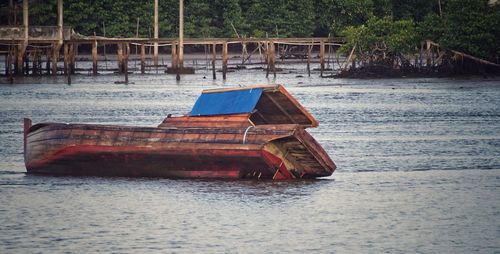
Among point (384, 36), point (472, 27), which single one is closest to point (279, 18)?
point (384, 36)

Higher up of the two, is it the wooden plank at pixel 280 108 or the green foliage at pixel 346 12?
the green foliage at pixel 346 12

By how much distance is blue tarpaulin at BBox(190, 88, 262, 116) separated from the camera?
108 feet

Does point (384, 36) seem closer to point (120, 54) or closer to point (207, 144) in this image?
point (120, 54)

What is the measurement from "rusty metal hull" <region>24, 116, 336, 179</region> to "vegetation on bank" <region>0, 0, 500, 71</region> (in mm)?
55385

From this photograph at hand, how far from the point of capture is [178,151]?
3284cm

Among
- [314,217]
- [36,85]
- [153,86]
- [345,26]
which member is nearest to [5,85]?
[36,85]

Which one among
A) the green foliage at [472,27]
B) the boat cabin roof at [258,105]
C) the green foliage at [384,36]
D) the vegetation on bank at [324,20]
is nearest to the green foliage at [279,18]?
the vegetation on bank at [324,20]

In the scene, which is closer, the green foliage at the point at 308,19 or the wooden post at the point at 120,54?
the green foliage at the point at 308,19

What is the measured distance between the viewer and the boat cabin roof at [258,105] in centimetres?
3312

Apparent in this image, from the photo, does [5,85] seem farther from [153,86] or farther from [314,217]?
[314,217]

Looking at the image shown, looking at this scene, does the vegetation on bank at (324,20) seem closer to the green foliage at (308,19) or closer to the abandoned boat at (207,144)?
the green foliage at (308,19)

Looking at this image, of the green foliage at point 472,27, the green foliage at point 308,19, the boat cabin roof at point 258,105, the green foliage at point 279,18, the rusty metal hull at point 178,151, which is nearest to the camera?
the rusty metal hull at point 178,151

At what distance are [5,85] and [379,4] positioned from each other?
1243 inches

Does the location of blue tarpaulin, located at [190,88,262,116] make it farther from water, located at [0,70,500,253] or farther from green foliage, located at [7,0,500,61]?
green foliage, located at [7,0,500,61]
